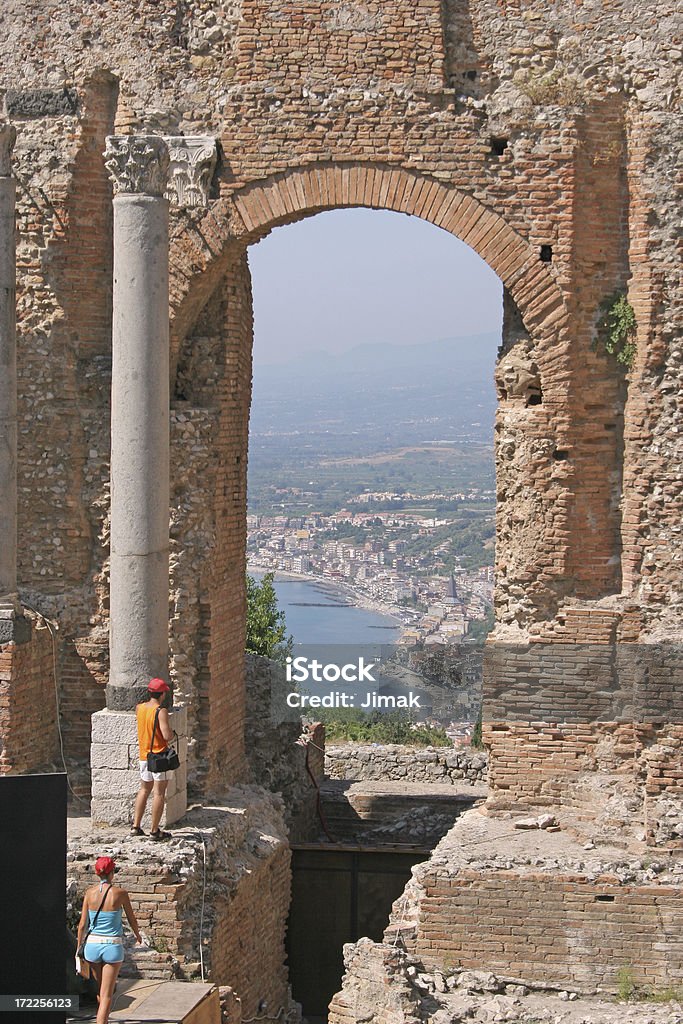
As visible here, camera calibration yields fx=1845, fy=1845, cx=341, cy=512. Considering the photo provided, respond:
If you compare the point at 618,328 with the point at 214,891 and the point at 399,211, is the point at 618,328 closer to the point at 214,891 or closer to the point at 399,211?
the point at 399,211

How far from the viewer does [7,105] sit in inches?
617

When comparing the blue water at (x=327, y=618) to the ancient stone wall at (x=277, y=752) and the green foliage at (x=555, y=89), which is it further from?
the green foliage at (x=555, y=89)

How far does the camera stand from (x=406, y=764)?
20.6 meters

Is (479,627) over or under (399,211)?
under

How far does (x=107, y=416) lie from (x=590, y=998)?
245 inches

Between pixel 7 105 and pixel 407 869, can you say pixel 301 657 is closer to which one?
pixel 407 869

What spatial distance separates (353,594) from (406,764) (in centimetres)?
2828

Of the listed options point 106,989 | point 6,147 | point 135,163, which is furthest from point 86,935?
point 6,147

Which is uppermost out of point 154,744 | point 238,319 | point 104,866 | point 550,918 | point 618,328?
point 238,319

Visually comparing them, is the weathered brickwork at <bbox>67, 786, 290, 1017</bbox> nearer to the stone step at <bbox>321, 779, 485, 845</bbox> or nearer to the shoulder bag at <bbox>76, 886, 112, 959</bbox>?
the shoulder bag at <bbox>76, 886, 112, 959</bbox>

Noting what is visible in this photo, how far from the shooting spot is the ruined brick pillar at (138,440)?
1441 cm

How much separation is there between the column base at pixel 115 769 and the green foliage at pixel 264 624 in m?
14.4

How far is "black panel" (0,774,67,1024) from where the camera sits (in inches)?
443

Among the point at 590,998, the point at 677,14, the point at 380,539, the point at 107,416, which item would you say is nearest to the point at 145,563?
the point at 107,416
